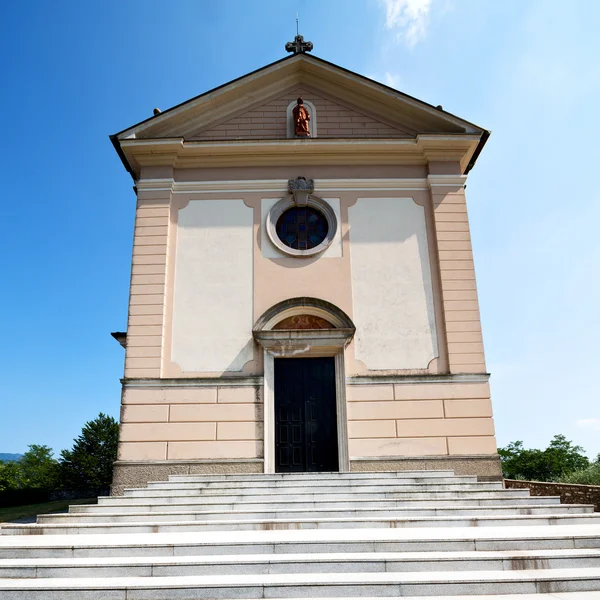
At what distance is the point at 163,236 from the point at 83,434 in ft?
71.0

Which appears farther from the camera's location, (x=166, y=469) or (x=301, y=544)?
(x=166, y=469)

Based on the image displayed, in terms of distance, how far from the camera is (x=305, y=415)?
1239cm

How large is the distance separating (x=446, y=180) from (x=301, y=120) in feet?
13.2

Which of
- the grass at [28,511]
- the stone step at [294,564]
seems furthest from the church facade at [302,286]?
the grass at [28,511]

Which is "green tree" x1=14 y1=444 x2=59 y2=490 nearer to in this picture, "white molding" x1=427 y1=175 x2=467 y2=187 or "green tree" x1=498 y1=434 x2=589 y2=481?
"green tree" x1=498 y1=434 x2=589 y2=481

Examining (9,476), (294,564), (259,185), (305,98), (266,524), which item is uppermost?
(305,98)

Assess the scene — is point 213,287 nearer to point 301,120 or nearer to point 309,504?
point 301,120

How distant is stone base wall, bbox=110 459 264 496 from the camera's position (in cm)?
1161

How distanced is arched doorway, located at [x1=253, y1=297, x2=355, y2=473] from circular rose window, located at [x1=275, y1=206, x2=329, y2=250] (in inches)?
64.3

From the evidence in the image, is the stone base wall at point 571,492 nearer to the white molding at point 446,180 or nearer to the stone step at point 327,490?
the stone step at point 327,490

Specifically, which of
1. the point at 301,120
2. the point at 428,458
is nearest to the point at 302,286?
the point at 301,120

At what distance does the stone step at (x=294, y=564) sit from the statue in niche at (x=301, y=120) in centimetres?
1080

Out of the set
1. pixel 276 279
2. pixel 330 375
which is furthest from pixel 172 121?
pixel 330 375

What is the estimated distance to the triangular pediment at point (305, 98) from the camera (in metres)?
14.2
